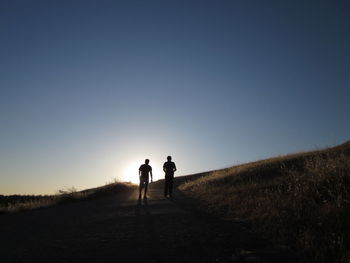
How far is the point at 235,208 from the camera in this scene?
38.0 ft

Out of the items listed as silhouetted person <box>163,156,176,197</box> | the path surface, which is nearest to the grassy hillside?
the path surface

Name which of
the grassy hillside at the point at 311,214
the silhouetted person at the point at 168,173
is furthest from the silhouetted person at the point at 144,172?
the grassy hillside at the point at 311,214

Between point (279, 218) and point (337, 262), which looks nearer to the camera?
point (337, 262)

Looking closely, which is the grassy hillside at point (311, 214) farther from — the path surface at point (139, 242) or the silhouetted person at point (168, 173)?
the silhouetted person at point (168, 173)

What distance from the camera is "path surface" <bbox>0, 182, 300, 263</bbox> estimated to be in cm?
613

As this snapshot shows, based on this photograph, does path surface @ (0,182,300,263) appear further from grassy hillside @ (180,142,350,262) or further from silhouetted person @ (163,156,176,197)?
silhouetted person @ (163,156,176,197)

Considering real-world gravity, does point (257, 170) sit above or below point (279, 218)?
above

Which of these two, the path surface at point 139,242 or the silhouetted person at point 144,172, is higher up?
the silhouetted person at point 144,172

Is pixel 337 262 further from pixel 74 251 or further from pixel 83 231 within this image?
pixel 83 231

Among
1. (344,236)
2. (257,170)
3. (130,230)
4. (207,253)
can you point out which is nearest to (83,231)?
(130,230)

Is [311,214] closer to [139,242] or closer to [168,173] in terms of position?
[139,242]

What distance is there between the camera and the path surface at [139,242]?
6129 mm

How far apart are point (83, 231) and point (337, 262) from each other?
18.3ft

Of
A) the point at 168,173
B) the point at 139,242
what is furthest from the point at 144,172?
the point at 139,242
